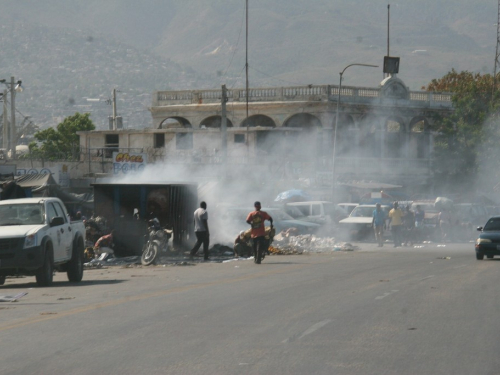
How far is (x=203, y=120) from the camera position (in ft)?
236

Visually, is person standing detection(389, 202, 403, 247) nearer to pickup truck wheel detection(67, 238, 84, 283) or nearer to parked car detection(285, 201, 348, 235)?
parked car detection(285, 201, 348, 235)

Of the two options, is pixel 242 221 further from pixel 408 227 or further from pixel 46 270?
pixel 46 270

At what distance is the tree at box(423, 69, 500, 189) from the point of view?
232 ft

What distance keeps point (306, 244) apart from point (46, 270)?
16.8 m

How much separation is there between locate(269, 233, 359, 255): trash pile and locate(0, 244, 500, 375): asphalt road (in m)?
11.8

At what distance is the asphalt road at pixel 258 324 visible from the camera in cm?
1044

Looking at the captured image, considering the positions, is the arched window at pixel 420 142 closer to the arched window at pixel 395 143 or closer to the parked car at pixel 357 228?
the arched window at pixel 395 143

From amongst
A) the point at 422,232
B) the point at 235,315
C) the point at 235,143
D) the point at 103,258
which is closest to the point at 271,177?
the point at 235,143

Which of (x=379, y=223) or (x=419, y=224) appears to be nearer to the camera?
(x=379, y=223)

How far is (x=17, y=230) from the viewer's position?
20.6 m

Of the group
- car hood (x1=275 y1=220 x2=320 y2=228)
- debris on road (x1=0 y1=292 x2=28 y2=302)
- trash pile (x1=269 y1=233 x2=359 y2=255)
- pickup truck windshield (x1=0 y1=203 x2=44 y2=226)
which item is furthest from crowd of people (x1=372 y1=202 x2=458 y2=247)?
debris on road (x1=0 y1=292 x2=28 y2=302)

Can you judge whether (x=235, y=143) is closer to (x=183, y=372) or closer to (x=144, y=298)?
(x=144, y=298)

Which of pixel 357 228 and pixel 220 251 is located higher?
pixel 357 228

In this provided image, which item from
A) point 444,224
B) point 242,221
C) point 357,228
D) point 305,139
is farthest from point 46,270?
point 305,139
